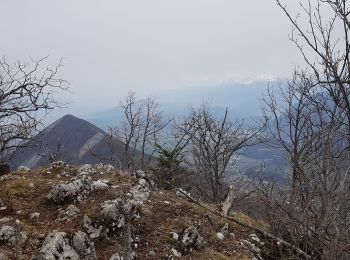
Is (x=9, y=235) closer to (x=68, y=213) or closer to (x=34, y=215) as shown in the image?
(x=34, y=215)

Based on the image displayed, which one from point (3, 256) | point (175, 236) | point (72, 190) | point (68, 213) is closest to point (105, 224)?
point (68, 213)

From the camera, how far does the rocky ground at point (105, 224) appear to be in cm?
825

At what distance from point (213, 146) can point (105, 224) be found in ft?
70.5

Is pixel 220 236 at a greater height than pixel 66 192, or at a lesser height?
lesser

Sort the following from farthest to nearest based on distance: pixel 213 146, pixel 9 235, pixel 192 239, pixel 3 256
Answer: pixel 213 146 → pixel 192 239 → pixel 9 235 → pixel 3 256

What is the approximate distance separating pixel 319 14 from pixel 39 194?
299 inches

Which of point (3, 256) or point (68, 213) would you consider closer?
point (3, 256)

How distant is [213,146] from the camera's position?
30.0 metres

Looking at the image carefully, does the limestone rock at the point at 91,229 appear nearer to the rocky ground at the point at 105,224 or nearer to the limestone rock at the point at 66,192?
the rocky ground at the point at 105,224

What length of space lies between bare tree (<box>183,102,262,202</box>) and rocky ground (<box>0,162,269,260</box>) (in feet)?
58.6

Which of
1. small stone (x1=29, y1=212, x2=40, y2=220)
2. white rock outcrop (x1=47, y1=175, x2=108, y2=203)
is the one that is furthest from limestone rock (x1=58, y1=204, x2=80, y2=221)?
small stone (x1=29, y1=212, x2=40, y2=220)

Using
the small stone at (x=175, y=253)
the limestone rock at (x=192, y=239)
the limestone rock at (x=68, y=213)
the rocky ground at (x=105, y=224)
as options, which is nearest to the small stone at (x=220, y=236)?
the rocky ground at (x=105, y=224)

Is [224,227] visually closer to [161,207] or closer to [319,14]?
[161,207]

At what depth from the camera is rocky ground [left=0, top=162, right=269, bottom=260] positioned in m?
8.25
